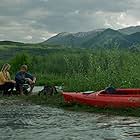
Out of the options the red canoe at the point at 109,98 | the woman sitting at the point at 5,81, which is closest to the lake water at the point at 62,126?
the red canoe at the point at 109,98

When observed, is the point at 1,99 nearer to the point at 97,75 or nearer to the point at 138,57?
the point at 97,75

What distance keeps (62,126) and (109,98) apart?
3816 millimetres

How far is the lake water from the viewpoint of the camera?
459 inches

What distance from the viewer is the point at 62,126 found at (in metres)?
13.5

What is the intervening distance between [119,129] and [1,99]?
9.72m

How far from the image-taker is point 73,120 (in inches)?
576

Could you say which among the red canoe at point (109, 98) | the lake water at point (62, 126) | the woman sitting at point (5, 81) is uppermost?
the woman sitting at point (5, 81)

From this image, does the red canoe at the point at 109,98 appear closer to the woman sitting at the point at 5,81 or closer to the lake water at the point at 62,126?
the lake water at the point at 62,126

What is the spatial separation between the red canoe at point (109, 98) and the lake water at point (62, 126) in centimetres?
100

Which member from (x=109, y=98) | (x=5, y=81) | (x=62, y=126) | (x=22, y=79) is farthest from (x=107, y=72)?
(x=62, y=126)

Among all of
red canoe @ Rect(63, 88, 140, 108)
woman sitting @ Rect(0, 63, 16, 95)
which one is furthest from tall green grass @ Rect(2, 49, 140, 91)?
woman sitting @ Rect(0, 63, 16, 95)

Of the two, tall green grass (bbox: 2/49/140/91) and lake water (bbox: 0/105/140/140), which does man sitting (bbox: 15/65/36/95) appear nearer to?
tall green grass (bbox: 2/49/140/91)

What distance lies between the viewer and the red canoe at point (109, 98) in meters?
16.2

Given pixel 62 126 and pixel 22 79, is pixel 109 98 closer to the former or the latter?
pixel 62 126
